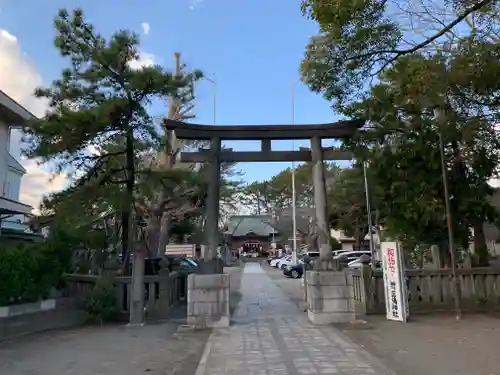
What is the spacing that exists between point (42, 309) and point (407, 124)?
10.4 m

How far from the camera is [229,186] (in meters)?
28.3

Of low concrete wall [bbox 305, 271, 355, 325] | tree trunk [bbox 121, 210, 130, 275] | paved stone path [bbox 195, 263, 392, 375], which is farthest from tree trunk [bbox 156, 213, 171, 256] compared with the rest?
low concrete wall [bbox 305, 271, 355, 325]

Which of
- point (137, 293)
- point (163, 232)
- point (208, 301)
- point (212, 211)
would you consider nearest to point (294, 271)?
point (163, 232)

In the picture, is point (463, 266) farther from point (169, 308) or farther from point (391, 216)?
point (169, 308)

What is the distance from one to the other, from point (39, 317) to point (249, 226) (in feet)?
201

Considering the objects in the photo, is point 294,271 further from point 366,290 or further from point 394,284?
point 394,284

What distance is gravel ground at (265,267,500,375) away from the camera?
6.62 metres

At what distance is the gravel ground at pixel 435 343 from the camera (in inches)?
Answer: 261

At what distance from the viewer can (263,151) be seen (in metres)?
12.7


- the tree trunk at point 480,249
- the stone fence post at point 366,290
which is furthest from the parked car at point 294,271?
the stone fence post at point 366,290

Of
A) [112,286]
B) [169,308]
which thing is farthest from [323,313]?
[112,286]

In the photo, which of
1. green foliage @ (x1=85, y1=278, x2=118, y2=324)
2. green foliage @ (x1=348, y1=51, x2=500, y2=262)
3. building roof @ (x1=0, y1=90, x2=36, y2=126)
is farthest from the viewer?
building roof @ (x1=0, y1=90, x2=36, y2=126)

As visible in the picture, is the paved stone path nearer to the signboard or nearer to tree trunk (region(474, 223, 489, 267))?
the signboard

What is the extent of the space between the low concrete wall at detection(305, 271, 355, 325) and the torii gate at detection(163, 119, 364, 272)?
0.78 m
